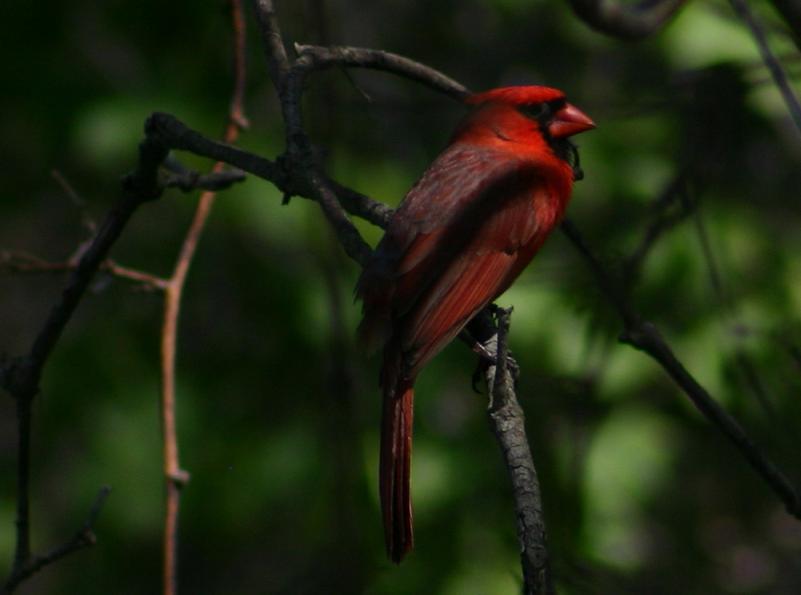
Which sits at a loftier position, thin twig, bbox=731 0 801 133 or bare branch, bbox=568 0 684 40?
bare branch, bbox=568 0 684 40

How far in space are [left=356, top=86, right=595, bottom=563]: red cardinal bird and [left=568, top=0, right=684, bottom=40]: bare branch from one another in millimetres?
384

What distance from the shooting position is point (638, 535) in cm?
460

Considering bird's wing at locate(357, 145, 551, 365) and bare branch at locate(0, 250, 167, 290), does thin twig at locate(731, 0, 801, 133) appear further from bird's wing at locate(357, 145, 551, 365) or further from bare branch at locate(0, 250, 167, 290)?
bare branch at locate(0, 250, 167, 290)

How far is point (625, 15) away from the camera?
271 centimetres

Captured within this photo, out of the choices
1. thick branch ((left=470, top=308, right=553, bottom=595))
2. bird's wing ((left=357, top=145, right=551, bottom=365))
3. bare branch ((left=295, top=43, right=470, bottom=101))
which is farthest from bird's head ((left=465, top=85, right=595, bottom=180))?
thick branch ((left=470, top=308, right=553, bottom=595))

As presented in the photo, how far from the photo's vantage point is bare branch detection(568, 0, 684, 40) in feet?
8.56

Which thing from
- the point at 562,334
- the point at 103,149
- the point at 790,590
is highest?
the point at 103,149

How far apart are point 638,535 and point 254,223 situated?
209 cm

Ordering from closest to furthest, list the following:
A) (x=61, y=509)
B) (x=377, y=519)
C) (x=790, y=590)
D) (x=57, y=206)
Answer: (x=377, y=519) < (x=61, y=509) < (x=790, y=590) < (x=57, y=206)

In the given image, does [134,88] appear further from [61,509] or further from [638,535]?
[638,535]

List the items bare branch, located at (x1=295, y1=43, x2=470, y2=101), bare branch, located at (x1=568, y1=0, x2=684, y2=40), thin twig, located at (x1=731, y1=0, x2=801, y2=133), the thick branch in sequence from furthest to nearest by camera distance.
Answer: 1. bare branch, located at (x1=568, y1=0, x2=684, y2=40)
2. bare branch, located at (x1=295, y1=43, x2=470, y2=101)
3. thin twig, located at (x1=731, y1=0, x2=801, y2=133)
4. the thick branch

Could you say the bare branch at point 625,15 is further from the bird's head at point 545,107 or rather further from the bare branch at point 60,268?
the bare branch at point 60,268

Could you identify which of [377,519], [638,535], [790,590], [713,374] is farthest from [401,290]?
[790,590]

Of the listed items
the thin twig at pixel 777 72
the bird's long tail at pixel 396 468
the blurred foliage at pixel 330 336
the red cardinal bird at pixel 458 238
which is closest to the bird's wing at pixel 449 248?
the red cardinal bird at pixel 458 238
